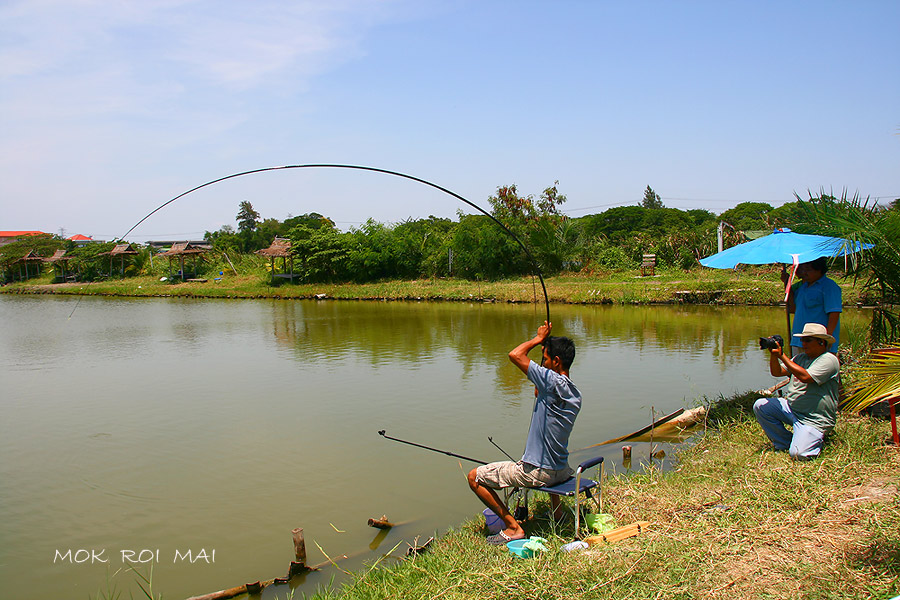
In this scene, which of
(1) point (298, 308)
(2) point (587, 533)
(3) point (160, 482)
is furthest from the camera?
(1) point (298, 308)

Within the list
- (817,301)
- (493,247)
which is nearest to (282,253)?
(493,247)

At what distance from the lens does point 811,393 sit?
14.2ft

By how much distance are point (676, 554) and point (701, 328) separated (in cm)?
1293

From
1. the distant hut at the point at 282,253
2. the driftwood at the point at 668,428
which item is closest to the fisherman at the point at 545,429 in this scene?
the driftwood at the point at 668,428

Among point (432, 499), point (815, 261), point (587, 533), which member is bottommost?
point (432, 499)

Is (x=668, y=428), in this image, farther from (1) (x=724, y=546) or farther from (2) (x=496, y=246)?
(2) (x=496, y=246)

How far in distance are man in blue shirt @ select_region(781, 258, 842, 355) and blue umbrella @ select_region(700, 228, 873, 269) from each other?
0.11m

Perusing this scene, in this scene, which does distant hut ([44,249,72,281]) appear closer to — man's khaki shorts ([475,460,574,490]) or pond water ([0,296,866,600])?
pond water ([0,296,866,600])

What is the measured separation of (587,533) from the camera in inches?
140

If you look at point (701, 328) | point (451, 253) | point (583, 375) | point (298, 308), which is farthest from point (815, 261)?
point (451, 253)

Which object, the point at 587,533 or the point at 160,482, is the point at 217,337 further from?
the point at 587,533

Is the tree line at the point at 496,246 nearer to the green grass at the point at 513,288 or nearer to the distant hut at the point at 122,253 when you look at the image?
the green grass at the point at 513,288

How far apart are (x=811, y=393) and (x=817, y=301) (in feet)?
2.86

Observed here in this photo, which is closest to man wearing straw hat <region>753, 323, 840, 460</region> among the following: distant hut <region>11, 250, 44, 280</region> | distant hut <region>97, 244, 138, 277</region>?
distant hut <region>97, 244, 138, 277</region>
